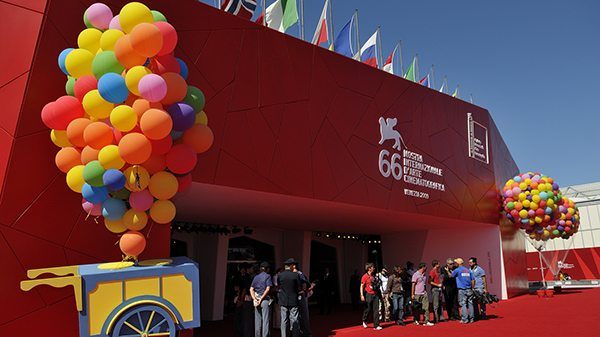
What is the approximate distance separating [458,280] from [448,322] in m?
1.20

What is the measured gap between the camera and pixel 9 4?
7.05 meters

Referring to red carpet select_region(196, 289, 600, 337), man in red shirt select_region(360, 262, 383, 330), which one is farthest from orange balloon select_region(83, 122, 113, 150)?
man in red shirt select_region(360, 262, 383, 330)

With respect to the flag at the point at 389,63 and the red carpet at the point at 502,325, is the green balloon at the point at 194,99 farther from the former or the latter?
the flag at the point at 389,63

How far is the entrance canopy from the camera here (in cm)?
965

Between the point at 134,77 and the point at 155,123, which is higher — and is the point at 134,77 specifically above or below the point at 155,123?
above

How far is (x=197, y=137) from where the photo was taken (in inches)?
231

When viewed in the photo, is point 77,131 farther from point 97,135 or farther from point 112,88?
point 112,88

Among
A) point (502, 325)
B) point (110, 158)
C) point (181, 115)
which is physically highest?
point (181, 115)

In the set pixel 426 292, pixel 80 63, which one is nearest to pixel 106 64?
pixel 80 63

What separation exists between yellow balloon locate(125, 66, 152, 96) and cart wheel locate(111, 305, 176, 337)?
2300mm

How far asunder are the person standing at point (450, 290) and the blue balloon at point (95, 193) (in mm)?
8926

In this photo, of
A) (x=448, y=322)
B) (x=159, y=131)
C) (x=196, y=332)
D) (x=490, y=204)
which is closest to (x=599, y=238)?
(x=490, y=204)

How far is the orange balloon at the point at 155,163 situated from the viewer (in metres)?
5.60

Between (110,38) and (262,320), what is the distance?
5366 millimetres
